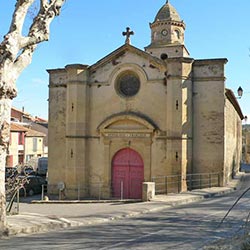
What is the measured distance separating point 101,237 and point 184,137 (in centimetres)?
1258

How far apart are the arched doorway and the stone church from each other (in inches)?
2.3

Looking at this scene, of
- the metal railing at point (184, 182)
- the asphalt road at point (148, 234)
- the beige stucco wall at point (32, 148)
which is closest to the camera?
the asphalt road at point (148, 234)

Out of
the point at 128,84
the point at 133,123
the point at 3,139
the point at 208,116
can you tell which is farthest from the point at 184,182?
the point at 3,139

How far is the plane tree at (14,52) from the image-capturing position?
9.92 metres

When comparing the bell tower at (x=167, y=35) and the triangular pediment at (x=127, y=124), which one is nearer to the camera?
the triangular pediment at (x=127, y=124)

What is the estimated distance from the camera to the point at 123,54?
76.2ft

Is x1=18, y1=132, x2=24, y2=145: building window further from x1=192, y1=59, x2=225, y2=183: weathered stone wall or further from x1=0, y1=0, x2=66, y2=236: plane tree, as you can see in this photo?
x1=0, y1=0, x2=66, y2=236: plane tree

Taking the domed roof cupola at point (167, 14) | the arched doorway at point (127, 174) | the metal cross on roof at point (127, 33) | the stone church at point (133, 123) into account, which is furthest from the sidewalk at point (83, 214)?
the domed roof cupola at point (167, 14)

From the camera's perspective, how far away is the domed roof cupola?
1141 inches

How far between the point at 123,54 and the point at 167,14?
786 centimetres

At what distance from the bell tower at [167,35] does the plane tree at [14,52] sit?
59.1 ft

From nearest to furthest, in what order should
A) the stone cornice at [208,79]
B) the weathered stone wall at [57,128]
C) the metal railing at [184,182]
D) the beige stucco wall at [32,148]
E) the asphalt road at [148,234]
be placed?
1. the asphalt road at [148,234]
2. the metal railing at [184,182]
3. the stone cornice at [208,79]
4. the weathered stone wall at [57,128]
5. the beige stucco wall at [32,148]

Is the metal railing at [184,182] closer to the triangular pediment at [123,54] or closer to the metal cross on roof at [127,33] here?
the triangular pediment at [123,54]

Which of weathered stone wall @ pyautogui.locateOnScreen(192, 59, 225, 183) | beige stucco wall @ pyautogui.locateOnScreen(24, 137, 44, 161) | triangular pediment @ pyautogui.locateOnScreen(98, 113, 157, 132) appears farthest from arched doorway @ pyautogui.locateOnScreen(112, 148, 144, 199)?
beige stucco wall @ pyautogui.locateOnScreen(24, 137, 44, 161)
